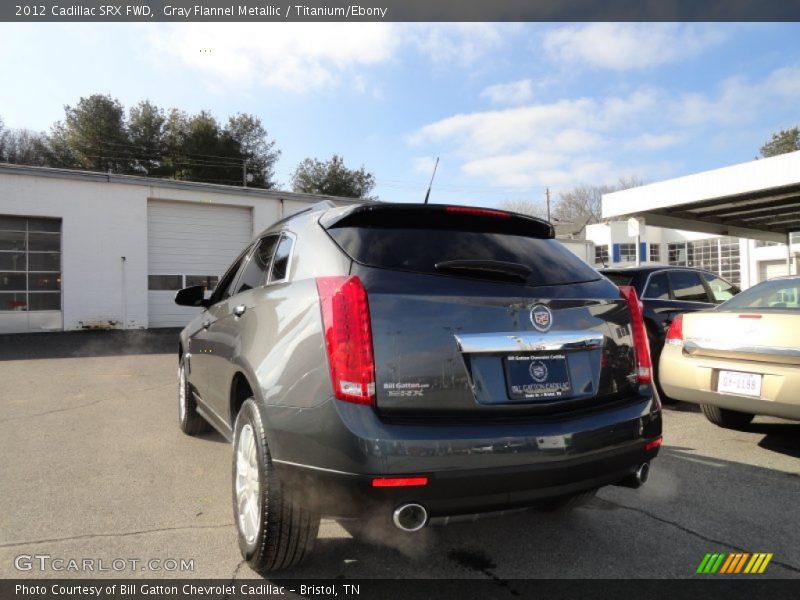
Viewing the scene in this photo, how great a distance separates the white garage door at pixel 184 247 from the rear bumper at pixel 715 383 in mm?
16338

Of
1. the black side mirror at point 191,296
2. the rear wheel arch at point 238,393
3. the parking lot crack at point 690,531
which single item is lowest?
the parking lot crack at point 690,531

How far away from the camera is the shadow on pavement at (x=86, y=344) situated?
12297mm

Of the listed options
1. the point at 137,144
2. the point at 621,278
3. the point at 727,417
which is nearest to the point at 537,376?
the point at 727,417

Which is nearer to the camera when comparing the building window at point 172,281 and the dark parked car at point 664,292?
the dark parked car at point 664,292

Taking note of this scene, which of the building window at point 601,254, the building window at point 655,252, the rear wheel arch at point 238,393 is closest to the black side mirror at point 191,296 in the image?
the rear wheel arch at point 238,393

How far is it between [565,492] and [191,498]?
2.45m

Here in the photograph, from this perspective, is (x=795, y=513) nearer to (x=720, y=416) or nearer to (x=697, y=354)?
(x=697, y=354)

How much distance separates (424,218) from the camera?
107 inches

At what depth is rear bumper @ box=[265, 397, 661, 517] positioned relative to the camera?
2109 mm

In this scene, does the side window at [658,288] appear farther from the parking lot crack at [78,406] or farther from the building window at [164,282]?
the building window at [164,282]

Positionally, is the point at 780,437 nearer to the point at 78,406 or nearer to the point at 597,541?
the point at 597,541

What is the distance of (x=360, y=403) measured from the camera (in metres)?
2.17

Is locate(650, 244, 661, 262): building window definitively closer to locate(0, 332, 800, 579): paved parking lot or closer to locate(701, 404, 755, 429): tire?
locate(0, 332, 800, 579): paved parking lot

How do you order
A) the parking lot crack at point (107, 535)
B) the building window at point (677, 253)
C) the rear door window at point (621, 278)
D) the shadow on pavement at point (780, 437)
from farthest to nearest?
the building window at point (677, 253), the rear door window at point (621, 278), the shadow on pavement at point (780, 437), the parking lot crack at point (107, 535)
